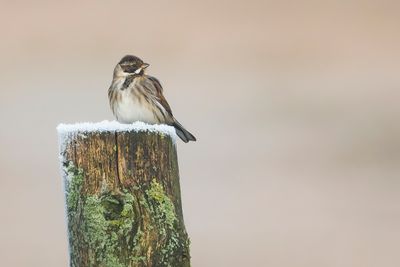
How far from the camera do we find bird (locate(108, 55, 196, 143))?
6.94m

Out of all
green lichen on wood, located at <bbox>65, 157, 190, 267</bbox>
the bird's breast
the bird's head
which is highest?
the bird's head

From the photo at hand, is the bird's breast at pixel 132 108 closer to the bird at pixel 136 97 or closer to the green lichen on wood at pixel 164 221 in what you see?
the bird at pixel 136 97

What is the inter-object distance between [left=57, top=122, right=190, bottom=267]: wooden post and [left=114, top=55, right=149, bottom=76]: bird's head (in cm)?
258

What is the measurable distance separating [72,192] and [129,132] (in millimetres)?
274

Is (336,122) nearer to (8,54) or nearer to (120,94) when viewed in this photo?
(8,54)

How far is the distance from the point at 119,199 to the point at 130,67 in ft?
8.98

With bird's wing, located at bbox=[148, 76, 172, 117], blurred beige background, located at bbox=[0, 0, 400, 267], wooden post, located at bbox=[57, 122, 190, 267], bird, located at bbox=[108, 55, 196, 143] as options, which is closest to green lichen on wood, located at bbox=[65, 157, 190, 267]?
wooden post, located at bbox=[57, 122, 190, 267]

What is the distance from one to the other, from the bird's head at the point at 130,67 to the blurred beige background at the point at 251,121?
480 centimetres

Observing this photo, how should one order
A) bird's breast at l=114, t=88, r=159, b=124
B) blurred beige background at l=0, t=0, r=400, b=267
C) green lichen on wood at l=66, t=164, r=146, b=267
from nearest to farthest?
1. green lichen on wood at l=66, t=164, r=146, b=267
2. bird's breast at l=114, t=88, r=159, b=124
3. blurred beige background at l=0, t=0, r=400, b=267

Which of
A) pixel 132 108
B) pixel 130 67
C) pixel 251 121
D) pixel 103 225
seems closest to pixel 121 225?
pixel 103 225

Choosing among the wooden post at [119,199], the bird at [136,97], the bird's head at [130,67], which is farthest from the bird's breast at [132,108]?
the wooden post at [119,199]

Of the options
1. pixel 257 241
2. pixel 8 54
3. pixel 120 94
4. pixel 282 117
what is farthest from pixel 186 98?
pixel 120 94

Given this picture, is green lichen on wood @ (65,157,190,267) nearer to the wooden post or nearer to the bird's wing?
the wooden post

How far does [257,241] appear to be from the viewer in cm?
1293
